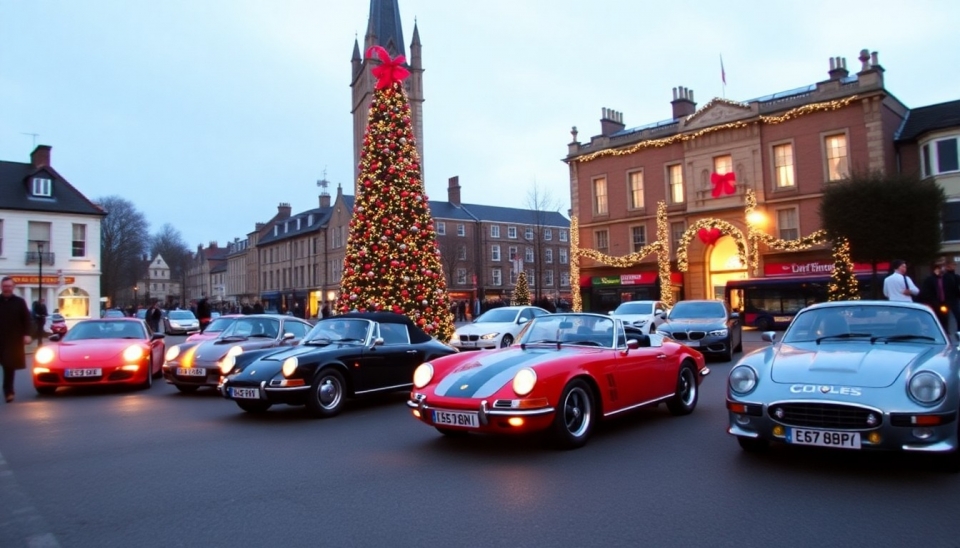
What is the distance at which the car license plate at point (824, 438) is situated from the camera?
5184mm

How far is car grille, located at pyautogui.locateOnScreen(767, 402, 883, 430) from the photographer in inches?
203

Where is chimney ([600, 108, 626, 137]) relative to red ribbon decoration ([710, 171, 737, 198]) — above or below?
above

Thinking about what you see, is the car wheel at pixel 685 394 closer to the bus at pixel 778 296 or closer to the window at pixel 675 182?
the bus at pixel 778 296

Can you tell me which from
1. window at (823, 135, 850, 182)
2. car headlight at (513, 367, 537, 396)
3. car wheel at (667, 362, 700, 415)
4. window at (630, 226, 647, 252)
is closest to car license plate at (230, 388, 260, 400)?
car headlight at (513, 367, 537, 396)

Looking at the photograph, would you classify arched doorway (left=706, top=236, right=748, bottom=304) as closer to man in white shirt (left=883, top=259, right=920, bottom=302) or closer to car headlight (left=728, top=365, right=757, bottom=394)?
man in white shirt (left=883, top=259, right=920, bottom=302)

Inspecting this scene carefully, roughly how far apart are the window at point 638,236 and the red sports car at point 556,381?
109ft

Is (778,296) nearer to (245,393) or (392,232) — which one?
(392,232)

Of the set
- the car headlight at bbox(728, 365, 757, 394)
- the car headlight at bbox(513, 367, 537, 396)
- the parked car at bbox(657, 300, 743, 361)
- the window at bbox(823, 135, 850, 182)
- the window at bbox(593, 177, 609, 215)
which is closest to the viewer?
the car headlight at bbox(728, 365, 757, 394)

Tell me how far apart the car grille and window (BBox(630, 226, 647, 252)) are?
36317 millimetres

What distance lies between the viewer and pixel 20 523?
4645 mm

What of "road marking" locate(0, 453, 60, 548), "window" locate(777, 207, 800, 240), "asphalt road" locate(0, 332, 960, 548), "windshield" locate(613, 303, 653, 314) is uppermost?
"window" locate(777, 207, 800, 240)

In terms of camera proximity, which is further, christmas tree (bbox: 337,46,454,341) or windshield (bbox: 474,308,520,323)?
windshield (bbox: 474,308,520,323)

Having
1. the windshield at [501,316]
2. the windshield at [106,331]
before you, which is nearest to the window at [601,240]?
the windshield at [501,316]

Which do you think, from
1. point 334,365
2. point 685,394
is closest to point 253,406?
point 334,365
